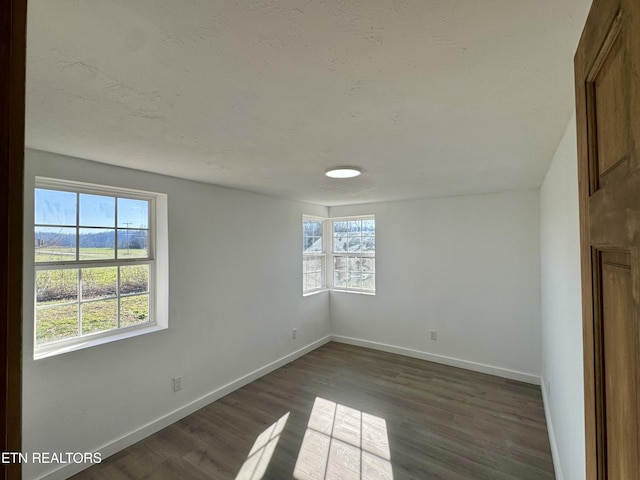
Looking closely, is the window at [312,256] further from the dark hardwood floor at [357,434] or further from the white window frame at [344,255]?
the dark hardwood floor at [357,434]

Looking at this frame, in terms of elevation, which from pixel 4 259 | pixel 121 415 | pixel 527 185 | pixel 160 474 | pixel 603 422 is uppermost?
pixel 527 185

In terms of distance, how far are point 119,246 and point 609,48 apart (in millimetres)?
3031

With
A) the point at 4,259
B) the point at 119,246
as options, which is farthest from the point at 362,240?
the point at 4,259

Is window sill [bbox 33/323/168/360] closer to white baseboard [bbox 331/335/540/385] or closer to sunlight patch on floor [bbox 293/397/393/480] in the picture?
sunlight patch on floor [bbox 293/397/393/480]

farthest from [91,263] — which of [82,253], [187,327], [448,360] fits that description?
[448,360]

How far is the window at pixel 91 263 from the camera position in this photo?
2076 mm

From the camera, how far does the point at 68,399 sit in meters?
2.09

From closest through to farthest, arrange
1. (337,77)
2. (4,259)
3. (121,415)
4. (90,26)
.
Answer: (4,259) → (90,26) → (337,77) → (121,415)

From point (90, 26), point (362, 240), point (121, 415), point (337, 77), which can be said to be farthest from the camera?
point (362, 240)

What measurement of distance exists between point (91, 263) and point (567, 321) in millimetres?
3299

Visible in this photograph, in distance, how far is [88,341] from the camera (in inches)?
89.7

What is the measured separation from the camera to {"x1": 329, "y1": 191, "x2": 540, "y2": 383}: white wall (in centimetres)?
345

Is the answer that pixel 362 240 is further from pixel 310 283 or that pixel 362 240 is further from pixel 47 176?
pixel 47 176

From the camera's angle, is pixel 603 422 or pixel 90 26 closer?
pixel 603 422
